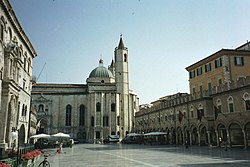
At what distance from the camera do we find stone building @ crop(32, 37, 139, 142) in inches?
2700

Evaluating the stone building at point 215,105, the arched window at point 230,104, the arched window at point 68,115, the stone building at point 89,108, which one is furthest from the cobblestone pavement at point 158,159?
the arched window at point 68,115

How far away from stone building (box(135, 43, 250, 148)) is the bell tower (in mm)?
21838

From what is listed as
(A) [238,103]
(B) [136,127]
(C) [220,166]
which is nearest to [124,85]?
(B) [136,127]

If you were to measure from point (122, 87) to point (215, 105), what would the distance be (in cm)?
3996

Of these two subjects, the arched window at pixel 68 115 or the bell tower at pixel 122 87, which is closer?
the bell tower at pixel 122 87

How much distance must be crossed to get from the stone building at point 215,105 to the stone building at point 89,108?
875 inches

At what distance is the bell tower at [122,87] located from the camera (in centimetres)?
7062

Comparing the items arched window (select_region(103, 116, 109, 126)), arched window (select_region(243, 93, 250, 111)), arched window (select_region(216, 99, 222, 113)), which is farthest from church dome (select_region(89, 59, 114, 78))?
arched window (select_region(243, 93, 250, 111))

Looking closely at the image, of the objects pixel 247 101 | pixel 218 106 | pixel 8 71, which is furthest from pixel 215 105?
pixel 8 71

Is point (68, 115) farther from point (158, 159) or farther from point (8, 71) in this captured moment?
point (158, 159)

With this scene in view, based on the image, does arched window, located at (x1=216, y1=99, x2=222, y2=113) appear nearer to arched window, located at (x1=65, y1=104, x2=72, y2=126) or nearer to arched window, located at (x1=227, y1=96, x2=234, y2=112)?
arched window, located at (x1=227, y1=96, x2=234, y2=112)

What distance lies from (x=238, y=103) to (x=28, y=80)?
91.2 feet

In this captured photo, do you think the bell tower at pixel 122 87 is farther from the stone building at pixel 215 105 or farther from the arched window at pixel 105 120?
the stone building at pixel 215 105

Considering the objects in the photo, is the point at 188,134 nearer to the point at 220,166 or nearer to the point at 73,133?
the point at 220,166
